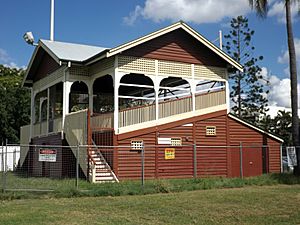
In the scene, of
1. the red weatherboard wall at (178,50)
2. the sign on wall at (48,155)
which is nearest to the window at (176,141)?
the red weatherboard wall at (178,50)

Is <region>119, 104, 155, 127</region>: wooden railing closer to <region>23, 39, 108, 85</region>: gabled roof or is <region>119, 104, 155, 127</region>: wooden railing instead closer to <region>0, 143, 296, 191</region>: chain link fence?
<region>0, 143, 296, 191</region>: chain link fence

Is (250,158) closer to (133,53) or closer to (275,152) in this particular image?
(275,152)

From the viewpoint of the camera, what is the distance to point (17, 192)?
49.6ft

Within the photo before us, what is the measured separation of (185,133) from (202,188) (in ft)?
18.4

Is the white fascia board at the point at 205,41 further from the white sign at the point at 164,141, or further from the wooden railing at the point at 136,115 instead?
the white sign at the point at 164,141

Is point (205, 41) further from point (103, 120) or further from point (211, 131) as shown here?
point (103, 120)

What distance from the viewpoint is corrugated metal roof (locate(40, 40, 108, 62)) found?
22.9 metres

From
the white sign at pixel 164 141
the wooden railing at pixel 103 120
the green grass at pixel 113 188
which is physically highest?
the wooden railing at pixel 103 120

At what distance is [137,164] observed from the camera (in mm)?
20719

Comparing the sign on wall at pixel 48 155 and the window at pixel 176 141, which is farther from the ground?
the window at pixel 176 141

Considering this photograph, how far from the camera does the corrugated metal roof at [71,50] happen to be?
2292 cm

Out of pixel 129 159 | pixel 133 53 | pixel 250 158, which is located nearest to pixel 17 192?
pixel 129 159

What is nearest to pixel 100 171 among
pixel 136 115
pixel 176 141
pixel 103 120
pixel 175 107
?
pixel 103 120

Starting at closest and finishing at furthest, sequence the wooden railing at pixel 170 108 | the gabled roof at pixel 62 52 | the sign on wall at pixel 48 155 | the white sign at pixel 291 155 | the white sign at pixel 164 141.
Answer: the sign on wall at pixel 48 155 < the wooden railing at pixel 170 108 < the white sign at pixel 164 141 < the gabled roof at pixel 62 52 < the white sign at pixel 291 155
